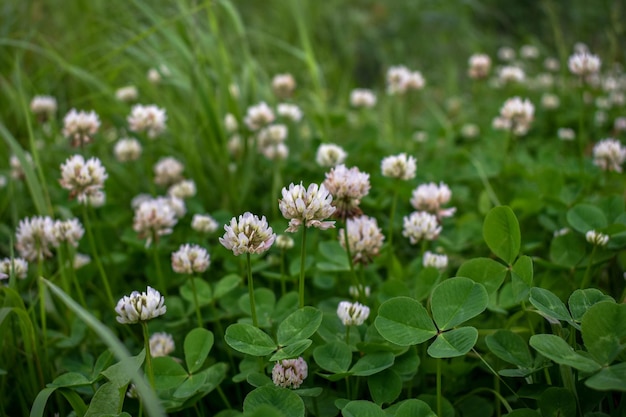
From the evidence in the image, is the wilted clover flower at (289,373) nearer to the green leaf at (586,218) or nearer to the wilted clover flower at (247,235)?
the wilted clover flower at (247,235)

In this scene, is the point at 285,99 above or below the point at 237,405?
above

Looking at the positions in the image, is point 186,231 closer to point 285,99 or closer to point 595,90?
point 285,99

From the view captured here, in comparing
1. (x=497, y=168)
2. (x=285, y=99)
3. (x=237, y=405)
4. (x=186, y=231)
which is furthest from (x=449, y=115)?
(x=237, y=405)

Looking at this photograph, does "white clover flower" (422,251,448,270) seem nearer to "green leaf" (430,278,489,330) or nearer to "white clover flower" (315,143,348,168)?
"green leaf" (430,278,489,330)

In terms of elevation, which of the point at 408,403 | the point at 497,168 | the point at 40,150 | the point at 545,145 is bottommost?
the point at 545,145

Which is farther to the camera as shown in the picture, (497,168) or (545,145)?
(545,145)

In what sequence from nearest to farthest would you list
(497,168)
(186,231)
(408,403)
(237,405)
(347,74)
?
(408,403)
(237,405)
(186,231)
(497,168)
(347,74)
